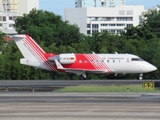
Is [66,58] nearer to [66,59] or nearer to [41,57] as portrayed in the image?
[66,59]

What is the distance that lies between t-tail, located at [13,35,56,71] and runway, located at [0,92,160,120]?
2518 centimetres

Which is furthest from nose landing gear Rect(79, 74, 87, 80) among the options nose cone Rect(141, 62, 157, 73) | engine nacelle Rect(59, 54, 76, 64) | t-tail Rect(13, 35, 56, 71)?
nose cone Rect(141, 62, 157, 73)

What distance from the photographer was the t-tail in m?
69.9

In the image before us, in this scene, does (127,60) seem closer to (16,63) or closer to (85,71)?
(85,71)

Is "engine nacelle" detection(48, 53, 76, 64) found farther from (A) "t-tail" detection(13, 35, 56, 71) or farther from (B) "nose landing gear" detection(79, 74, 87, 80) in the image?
(B) "nose landing gear" detection(79, 74, 87, 80)

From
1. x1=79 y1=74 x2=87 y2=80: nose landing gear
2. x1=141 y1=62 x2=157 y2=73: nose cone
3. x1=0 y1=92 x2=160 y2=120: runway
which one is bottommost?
x1=79 y1=74 x2=87 y2=80: nose landing gear

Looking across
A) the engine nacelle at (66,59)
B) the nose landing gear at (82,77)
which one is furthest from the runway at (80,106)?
the nose landing gear at (82,77)

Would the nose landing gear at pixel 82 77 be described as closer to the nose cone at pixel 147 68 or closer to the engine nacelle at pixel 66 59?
the engine nacelle at pixel 66 59

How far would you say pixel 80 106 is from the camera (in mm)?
33625

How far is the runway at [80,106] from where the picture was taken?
92.6ft

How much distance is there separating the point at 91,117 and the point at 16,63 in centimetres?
4625

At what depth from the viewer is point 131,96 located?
41375 mm

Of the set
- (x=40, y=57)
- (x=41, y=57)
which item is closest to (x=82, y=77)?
(x=41, y=57)

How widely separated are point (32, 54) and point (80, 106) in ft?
123
